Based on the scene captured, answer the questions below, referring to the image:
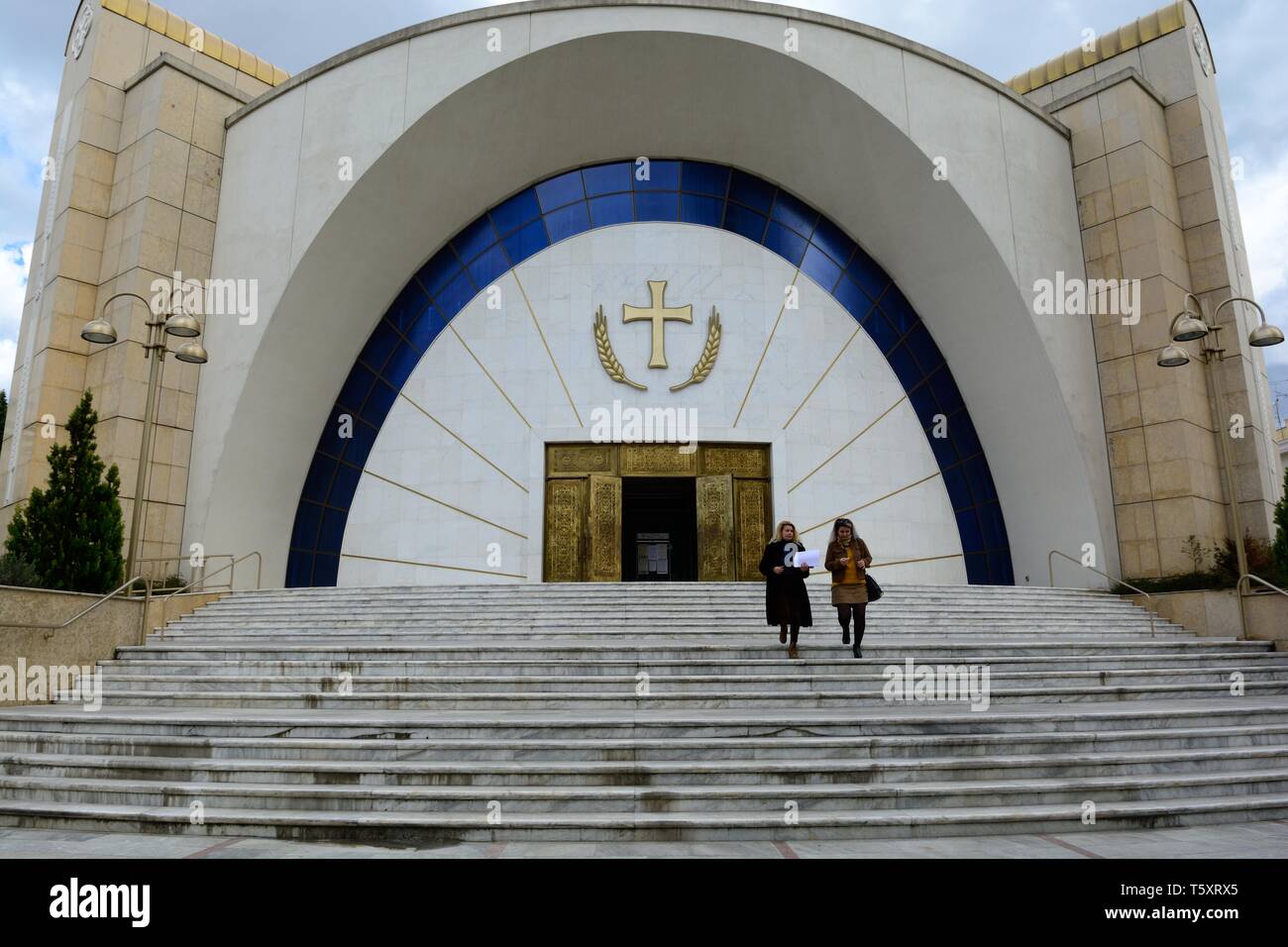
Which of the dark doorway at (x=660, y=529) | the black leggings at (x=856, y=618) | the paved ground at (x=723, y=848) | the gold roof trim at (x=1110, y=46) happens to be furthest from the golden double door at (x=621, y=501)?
the paved ground at (x=723, y=848)

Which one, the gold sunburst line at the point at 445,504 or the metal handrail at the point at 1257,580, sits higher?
the gold sunburst line at the point at 445,504

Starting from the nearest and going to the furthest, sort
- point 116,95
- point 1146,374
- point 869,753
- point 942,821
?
point 942,821 < point 869,753 < point 1146,374 < point 116,95

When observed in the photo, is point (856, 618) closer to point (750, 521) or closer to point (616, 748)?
point (616, 748)

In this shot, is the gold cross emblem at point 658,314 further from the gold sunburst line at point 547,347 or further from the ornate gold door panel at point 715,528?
the ornate gold door panel at point 715,528

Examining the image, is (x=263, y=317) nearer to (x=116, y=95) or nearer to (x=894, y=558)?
(x=116, y=95)

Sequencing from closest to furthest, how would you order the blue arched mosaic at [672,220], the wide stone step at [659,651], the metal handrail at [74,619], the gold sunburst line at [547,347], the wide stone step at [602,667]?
1. the wide stone step at [602,667]
2. the wide stone step at [659,651]
3. the metal handrail at [74,619]
4. the gold sunburst line at [547,347]
5. the blue arched mosaic at [672,220]

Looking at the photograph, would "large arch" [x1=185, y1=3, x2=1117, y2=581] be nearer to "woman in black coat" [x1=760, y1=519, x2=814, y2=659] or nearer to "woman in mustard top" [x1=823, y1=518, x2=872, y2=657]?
"woman in mustard top" [x1=823, y1=518, x2=872, y2=657]

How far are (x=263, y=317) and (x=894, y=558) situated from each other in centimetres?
1240

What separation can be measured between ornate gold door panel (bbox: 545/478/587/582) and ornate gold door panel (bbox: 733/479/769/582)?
2960 mm

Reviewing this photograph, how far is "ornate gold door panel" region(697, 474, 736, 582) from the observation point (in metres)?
15.9

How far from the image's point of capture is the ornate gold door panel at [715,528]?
627 inches

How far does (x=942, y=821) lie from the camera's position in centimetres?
434

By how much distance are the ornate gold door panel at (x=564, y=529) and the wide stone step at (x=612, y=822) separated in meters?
11.2
